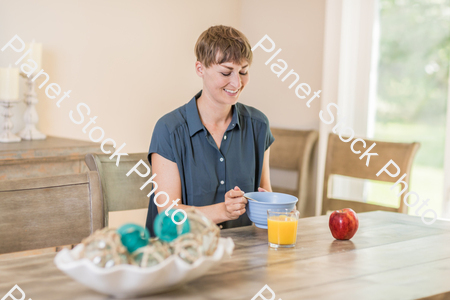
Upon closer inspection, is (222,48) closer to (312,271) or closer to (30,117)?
(312,271)

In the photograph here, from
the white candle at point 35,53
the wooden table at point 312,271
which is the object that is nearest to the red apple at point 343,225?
the wooden table at point 312,271

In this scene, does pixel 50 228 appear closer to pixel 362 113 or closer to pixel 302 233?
pixel 302 233

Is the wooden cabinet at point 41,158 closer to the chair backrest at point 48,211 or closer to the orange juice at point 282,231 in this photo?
the chair backrest at point 48,211

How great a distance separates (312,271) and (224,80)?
81 centimetres

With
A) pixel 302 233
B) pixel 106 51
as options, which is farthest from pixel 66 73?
pixel 302 233

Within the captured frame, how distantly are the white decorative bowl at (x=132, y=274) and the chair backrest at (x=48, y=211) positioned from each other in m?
0.47

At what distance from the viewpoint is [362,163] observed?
2592 millimetres

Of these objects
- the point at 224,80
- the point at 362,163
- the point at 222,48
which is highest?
the point at 222,48

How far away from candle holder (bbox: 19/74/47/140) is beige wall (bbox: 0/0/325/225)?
129mm

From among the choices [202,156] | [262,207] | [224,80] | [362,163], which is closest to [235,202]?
[262,207]

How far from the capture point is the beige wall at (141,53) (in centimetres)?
276

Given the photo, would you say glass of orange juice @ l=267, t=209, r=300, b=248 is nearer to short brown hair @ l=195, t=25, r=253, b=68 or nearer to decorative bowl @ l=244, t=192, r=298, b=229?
decorative bowl @ l=244, t=192, r=298, b=229

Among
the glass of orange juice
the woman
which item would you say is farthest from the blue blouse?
the glass of orange juice

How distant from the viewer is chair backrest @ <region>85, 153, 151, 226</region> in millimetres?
1622
